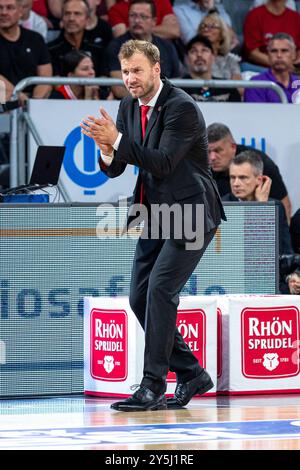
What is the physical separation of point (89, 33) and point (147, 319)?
608cm

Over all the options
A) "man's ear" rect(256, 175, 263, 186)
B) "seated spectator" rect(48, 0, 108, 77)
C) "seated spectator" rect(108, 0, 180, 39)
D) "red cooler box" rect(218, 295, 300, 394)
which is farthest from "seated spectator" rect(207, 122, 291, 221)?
"red cooler box" rect(218, 295, 300, 394)

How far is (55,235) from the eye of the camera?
26.5ft

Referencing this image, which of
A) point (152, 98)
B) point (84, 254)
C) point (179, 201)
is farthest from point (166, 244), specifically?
point (84, 254)

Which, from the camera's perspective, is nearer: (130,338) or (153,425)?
(153,425)

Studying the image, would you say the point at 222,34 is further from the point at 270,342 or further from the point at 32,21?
the point at 270,342

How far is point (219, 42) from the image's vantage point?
500 inches

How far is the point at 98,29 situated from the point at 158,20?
2.82 feet

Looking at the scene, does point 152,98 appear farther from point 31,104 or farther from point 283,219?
point 31,104

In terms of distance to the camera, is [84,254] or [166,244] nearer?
[166,244]

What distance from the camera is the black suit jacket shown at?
6.61m

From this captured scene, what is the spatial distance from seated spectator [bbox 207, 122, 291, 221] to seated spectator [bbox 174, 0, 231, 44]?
2.67 m

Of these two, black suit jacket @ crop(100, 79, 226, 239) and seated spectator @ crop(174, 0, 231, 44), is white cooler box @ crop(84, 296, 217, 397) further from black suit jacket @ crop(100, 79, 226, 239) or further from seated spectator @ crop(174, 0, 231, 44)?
seated spectator @ crop(174, 0, 231, 44)

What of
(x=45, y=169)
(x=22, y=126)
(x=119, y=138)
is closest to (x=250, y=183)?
(x=45, y=169)

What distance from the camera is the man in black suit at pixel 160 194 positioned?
263 inches
